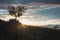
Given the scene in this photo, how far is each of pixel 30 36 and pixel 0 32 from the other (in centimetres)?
782

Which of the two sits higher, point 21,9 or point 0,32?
point 21,9

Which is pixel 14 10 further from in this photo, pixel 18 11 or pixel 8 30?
pixel 8 30

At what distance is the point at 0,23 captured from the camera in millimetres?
60156

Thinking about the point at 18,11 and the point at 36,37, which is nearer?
the point at 36,37

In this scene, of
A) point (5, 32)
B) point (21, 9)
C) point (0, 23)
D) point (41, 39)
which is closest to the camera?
point (41, 39)

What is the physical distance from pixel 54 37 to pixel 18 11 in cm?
3451

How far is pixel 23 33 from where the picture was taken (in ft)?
176

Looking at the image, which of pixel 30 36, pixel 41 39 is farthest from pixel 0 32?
pixel 41 39

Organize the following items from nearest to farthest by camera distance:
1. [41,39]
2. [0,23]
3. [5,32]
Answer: [41,39] < [5,32] < [0,23]

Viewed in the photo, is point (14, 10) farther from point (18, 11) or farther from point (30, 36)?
point (30, 36)

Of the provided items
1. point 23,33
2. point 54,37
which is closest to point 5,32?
point 23,33

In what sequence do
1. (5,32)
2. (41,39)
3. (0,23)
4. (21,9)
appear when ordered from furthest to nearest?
(21,9) < (0,23) < (5,32) < (41,39)

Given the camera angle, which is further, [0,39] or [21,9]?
[21,9]

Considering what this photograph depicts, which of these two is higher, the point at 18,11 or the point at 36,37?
the point at 18,11
